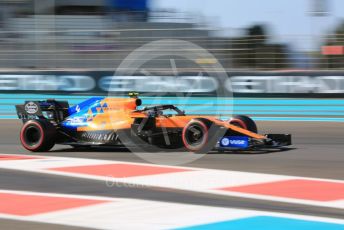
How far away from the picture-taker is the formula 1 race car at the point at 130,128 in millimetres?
8805

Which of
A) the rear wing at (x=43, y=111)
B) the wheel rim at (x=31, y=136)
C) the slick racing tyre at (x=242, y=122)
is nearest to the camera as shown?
the slick racing tyre at (x=242, y=122)

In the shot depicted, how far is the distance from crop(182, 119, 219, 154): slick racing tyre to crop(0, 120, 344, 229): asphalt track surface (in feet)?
0.57

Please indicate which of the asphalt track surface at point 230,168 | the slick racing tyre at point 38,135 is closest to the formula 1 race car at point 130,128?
the slick racing tyre at point 38,135

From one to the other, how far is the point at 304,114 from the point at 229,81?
6.23 ft

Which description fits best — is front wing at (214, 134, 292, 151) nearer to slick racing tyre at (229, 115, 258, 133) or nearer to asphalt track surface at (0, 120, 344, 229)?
asphalt track surface at (0, 120, 344, 229)

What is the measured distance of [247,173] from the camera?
739 cm

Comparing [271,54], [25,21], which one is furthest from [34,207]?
[25,21]

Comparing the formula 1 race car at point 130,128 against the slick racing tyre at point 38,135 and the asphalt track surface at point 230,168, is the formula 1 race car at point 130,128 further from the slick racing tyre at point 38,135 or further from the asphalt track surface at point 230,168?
the asphalt track surface at point 230,168

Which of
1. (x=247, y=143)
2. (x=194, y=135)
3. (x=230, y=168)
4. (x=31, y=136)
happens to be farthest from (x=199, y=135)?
(x=31, y=136)

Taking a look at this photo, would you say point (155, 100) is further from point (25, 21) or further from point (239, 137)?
point (239, 137)

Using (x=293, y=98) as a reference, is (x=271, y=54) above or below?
above

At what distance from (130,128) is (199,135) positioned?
1017 millimetres

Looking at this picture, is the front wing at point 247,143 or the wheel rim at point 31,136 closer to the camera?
the front wing at point 247,143

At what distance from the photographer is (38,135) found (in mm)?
9586
